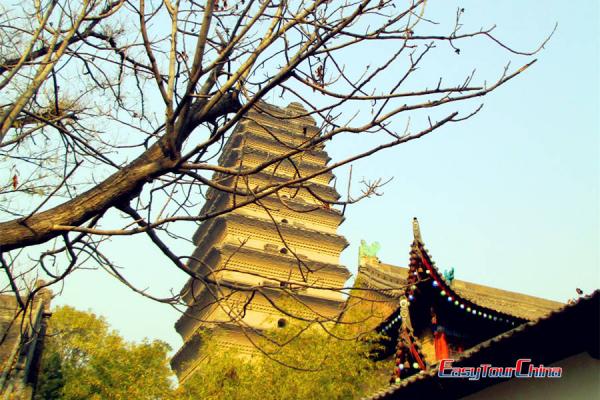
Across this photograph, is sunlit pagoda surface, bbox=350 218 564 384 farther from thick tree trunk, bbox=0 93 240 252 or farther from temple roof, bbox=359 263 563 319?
thick tree trunk, bbox=0 93 240 252

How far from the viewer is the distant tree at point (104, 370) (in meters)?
18.7

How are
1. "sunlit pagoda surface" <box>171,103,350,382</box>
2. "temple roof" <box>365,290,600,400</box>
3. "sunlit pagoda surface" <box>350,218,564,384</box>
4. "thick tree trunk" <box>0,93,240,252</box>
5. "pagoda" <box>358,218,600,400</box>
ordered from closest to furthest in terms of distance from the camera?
"thick tree trunk" <box>0,93,240,252</box>
"temple roof" <box>365,290,600,400</box>
"pagoda" <box>358,218,600,400</box>
"sunlit pagoda surface" <box>350,218,564,384</box>
"sunlit pagoda surface" <box>171,103,350,382</box>

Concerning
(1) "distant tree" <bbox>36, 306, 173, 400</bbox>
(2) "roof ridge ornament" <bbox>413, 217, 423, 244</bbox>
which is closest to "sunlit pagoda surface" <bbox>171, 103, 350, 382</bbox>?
(1) "distant tree" <bbox>36, 306, 173, 400</bbox>

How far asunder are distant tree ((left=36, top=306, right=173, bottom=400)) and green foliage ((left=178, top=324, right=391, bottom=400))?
104 inches

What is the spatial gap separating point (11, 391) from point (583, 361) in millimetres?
7351

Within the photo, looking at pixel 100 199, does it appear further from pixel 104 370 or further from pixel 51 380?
pixel 104 370

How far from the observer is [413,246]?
35.7 feet

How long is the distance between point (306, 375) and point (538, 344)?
7934 mm

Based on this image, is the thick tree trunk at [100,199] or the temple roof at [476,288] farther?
the temple roof at [476,288]

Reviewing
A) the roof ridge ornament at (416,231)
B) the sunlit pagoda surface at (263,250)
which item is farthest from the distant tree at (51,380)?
the roof ridge ornament at (416,231)

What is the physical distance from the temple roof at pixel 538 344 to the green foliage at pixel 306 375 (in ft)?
20.7

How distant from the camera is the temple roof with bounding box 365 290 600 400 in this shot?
607 centimetres

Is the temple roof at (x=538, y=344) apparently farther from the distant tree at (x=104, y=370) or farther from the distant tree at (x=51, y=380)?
the distant tree at (x=51, y=380)

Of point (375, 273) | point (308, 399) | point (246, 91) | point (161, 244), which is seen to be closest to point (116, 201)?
point (161, 244)
